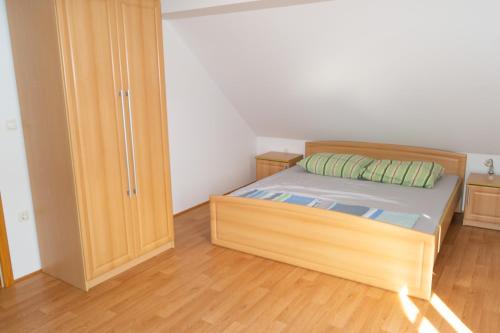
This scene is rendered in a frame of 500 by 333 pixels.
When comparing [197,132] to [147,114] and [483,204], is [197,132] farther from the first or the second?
[483,204]

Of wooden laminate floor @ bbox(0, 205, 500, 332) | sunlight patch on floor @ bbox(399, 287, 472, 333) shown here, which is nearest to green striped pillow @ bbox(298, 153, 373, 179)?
wooden laminate floor @ bbox(0, 205, 500, 332)

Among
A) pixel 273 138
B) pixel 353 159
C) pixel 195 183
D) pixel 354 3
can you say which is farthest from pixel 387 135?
pixel 195 183

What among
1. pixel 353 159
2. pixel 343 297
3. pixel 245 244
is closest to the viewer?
pixel 343 297

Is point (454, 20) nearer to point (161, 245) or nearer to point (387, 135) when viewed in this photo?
point (387, 135)

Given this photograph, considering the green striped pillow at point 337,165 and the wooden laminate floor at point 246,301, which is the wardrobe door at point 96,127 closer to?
the wooden laminate floor at point 246,301

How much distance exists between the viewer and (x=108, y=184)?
2893 millimetres

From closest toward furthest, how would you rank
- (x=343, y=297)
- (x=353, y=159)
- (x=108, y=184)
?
(x=343, y=297) < (x=108, y=184) < (x=353, y=159)

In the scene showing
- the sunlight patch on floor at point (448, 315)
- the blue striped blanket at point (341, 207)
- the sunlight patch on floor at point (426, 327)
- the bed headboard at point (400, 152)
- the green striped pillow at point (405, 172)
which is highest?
the bed headboard at point (400, 152)

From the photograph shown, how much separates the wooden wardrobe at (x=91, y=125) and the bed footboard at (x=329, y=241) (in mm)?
709

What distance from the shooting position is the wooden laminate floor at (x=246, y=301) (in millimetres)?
2416

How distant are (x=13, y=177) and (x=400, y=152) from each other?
3695 millimetres

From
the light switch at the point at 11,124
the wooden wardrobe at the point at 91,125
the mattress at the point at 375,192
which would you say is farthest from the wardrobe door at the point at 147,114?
the light switch at the point at 11,124

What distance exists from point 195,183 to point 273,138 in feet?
4.60

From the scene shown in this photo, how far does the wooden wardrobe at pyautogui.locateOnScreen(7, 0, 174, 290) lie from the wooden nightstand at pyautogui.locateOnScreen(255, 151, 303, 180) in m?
1.97
